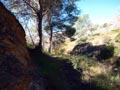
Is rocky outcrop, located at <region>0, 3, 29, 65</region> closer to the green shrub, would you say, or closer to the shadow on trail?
the shadow on trail

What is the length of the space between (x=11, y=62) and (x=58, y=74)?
5517mm

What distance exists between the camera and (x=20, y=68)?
857 centimetres

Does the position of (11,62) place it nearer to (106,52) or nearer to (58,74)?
(58,74)

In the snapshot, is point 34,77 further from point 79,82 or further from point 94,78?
point 94,78

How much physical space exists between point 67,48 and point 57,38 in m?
7.00

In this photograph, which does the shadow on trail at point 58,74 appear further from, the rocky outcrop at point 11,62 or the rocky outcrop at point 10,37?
the rocky outcrop at point 10,37

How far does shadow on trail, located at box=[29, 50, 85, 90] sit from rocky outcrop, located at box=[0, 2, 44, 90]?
1.37 m

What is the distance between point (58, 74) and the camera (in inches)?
535

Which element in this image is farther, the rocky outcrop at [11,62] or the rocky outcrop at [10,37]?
the rocky outcrop at [10,37]

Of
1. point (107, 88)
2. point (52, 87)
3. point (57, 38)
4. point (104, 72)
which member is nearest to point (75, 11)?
point (57, 38)

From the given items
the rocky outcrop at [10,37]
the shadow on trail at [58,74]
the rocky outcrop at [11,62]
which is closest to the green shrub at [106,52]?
the shadow on trail at [58,74]

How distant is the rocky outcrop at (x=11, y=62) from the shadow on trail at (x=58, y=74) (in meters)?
1.37

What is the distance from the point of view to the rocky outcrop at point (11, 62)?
793 centimetres

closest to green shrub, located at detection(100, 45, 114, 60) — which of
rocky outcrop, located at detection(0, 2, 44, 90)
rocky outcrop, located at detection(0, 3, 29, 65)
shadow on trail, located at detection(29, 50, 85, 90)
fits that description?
shadow on trail, located at detection(29, 50, 85, 90)
